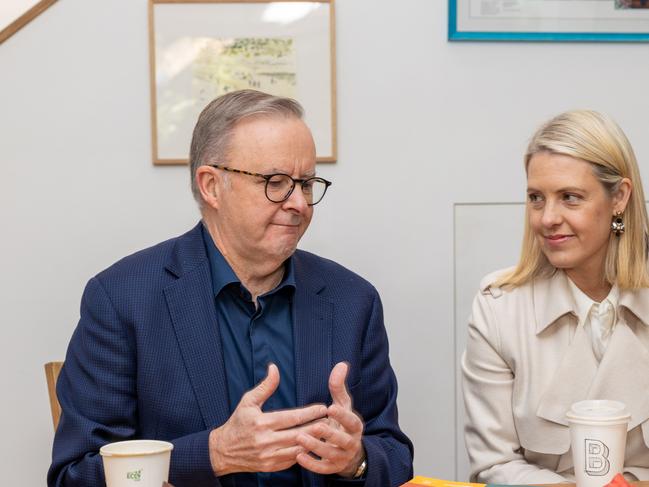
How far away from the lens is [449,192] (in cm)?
283

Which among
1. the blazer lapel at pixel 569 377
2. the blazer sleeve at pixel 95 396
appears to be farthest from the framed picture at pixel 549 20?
the blazer sleeve at pixel 95 396

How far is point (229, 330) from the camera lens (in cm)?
201

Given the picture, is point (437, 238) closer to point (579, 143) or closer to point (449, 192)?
point (449, 192)

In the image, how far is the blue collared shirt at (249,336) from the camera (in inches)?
78.0

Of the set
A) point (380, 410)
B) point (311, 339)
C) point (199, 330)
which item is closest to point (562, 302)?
point (380, 410)

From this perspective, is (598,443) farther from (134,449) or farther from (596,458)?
(134,449)

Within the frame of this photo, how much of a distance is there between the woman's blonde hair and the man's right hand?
3.07ft

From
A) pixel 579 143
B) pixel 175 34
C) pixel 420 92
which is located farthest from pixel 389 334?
pixel 175 34

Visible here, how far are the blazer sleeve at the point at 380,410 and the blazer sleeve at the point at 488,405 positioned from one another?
227mm

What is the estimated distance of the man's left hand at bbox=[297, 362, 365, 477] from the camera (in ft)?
5.25

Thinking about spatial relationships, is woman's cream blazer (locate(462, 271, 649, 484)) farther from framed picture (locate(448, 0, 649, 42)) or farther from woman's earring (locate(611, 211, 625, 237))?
framed picture (locate(448, 0, 649, 42))

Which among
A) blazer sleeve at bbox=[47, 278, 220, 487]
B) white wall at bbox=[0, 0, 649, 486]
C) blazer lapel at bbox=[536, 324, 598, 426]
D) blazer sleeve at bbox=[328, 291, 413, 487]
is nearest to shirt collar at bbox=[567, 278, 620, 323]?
blazer lapel at bbox=[536, 324, 598, 426]

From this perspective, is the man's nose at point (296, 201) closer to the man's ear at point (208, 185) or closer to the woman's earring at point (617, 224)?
the man's ear at point (208, 185)

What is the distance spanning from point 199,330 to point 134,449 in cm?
57
